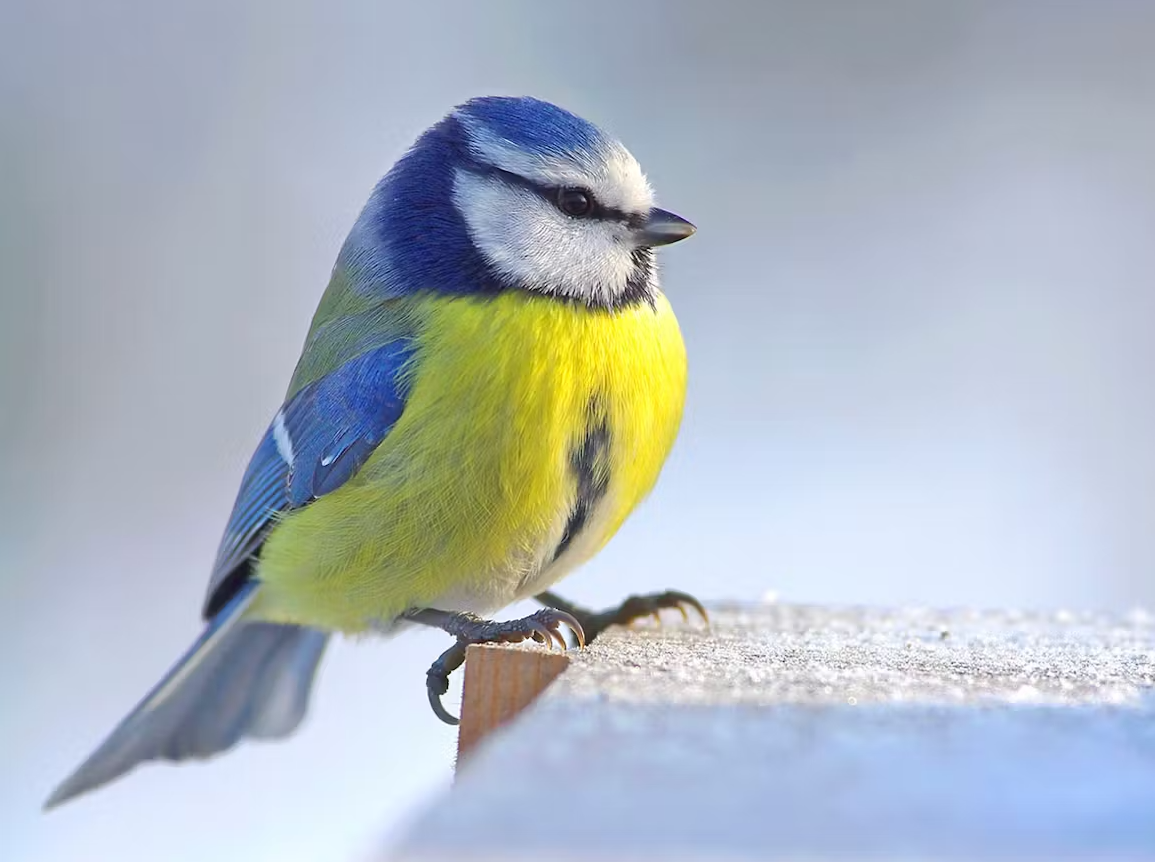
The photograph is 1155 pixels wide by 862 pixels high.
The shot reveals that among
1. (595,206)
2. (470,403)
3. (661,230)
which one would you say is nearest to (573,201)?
(595,206)

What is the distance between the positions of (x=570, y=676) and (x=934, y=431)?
289cm

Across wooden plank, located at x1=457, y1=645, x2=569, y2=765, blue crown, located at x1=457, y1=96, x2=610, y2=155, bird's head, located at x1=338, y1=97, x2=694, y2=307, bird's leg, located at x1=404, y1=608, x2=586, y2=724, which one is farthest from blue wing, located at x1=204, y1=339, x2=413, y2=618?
wooden plank, located at x1=457, y1=645, x2=569, y2=765

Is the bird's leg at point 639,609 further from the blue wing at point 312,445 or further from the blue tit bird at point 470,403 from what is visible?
the blue wing at point 312,445

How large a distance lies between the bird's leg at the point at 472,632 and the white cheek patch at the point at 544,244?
18.7 inches

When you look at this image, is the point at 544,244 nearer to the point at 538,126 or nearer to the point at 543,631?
the point at 538,126

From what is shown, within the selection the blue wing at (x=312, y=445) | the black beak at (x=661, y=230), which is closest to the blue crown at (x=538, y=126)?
the black beak at (x=661, y=230)

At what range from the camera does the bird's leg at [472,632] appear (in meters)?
1.70

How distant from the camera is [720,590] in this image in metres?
3.79

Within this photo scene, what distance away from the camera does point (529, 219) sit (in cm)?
207

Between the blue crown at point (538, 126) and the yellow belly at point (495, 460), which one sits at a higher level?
the blue crown at point (538, 126)

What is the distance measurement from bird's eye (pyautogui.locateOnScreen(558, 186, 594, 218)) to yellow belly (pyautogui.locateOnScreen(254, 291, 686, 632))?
0.18m

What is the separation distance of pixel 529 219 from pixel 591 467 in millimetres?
397

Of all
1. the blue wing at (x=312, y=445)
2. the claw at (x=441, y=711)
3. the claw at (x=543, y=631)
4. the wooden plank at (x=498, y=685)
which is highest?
the blue wing at (x=312, y=445)

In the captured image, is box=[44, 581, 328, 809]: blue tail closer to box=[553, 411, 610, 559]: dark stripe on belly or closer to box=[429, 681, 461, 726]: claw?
box=[429, 681, 461, 726]: claw
